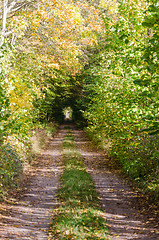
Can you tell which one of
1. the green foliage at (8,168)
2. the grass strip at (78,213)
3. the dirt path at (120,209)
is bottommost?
the dirt path at (120,209)

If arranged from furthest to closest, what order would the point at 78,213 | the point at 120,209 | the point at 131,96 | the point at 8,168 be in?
the point at 8,168, the point at 120,209, the point at 131,96, the point at 78,213

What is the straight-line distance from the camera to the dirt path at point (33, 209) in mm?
6223

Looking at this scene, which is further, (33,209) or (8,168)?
(8,168)

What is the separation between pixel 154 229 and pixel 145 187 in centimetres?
278

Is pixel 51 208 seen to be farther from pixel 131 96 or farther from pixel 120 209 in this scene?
pixel 131 96

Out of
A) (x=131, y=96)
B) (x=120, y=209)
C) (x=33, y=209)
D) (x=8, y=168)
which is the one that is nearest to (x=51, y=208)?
(x=33, y=209)

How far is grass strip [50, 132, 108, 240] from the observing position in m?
5.72

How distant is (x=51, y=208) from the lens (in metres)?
7.80

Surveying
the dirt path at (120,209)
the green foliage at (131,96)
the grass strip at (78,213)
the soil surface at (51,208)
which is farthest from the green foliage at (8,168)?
the green foliage at (131,96)

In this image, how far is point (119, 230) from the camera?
6312mm

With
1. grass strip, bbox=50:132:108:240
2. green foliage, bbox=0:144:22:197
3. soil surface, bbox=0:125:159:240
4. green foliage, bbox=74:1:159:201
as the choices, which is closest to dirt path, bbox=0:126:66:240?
soil surface, bbox=0:125:159:240

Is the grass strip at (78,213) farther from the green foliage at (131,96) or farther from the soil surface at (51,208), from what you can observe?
the green foliage at (131,96)

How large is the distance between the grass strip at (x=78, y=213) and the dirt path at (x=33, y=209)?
329 millimetres

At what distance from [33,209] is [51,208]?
0.56 metres
